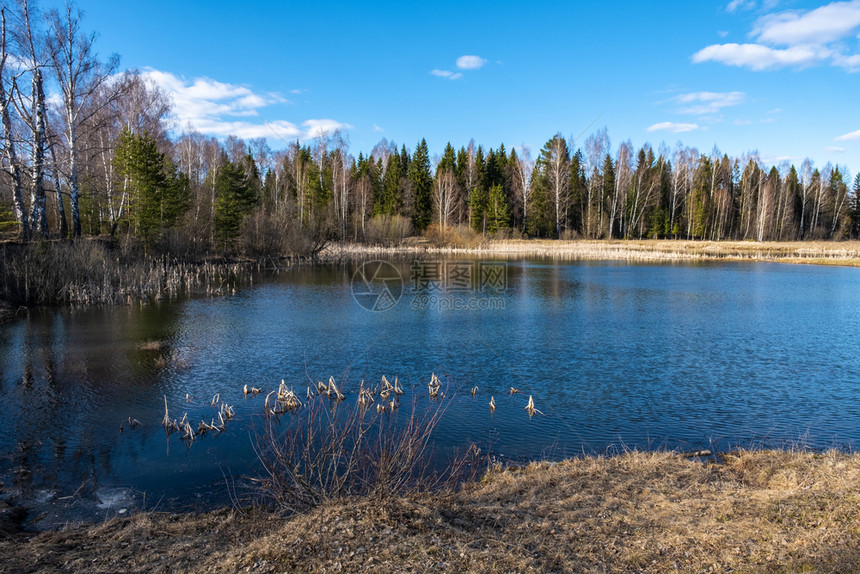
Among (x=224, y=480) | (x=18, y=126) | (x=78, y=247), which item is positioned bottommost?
(x=224, y=480)

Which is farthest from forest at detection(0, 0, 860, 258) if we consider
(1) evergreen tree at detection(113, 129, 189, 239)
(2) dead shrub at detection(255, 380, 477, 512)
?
(2) dead shrub at detection(255, 380, 477, 512)

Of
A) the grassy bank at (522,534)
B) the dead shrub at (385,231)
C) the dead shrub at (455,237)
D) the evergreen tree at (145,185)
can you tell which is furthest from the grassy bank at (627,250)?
the grassy bank at (522,534)

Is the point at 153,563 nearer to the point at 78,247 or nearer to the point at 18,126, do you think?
the point at 78,247

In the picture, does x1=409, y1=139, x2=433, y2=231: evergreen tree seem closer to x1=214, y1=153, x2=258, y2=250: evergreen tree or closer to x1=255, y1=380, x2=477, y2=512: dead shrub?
x1=214, y1=153, x2=258, y2=250: evergreen tree

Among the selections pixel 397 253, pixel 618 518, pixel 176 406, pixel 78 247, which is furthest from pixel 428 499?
pixel 397 253

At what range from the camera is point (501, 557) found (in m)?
3.57

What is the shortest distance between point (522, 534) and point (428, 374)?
6.79m

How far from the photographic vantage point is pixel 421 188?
205 feet

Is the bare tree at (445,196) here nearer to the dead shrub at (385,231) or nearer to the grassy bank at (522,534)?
the dead shrub at (385,231)

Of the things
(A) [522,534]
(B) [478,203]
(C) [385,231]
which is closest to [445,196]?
(B) [478,203]

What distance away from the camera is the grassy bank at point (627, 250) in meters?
44.1

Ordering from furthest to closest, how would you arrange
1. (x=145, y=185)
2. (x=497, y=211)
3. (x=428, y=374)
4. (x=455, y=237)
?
(x=497, y=211), (x=455, y=237), (x=145, y=185), (x=428, y=374)

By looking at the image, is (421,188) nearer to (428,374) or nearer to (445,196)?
(445,196)

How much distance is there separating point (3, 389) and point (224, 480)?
632 cm
